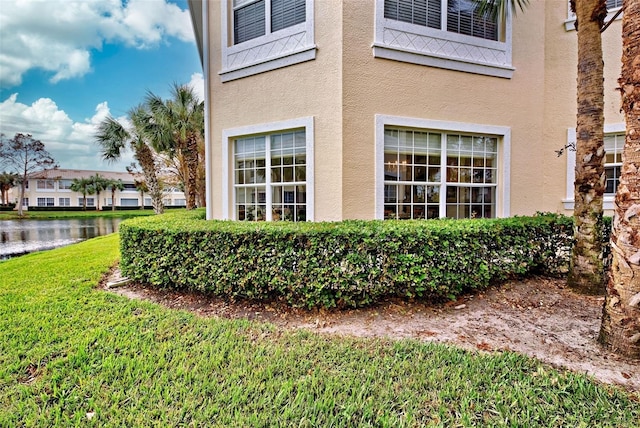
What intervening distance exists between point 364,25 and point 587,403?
680 centimetres

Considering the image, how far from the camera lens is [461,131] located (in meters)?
7.01

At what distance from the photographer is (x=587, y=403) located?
2.52 m

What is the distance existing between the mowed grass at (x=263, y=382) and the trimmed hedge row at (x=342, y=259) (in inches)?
30.7

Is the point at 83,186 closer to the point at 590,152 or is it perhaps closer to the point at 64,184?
the point at 64,184

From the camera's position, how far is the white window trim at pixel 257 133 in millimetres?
6445

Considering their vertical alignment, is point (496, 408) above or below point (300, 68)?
below

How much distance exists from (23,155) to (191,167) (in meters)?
48.3

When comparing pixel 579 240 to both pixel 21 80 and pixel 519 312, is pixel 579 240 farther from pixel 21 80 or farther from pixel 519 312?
pixel 21 80

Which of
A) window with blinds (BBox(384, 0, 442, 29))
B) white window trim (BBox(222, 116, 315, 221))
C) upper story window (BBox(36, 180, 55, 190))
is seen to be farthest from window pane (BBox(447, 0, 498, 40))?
upper story window (BBox(36, 180, 55, 190))

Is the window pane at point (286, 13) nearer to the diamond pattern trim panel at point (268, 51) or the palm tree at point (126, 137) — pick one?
the diamond pattern trim panel at point (268, 51)

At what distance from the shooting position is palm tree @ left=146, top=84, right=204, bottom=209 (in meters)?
17.9

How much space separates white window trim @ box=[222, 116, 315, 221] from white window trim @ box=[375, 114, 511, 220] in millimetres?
1405

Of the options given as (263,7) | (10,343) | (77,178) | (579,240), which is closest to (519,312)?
(579,240)

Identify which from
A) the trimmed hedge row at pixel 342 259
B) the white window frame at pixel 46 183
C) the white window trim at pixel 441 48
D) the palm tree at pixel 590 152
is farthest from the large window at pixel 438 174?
the white window frame at pixel 46 183
